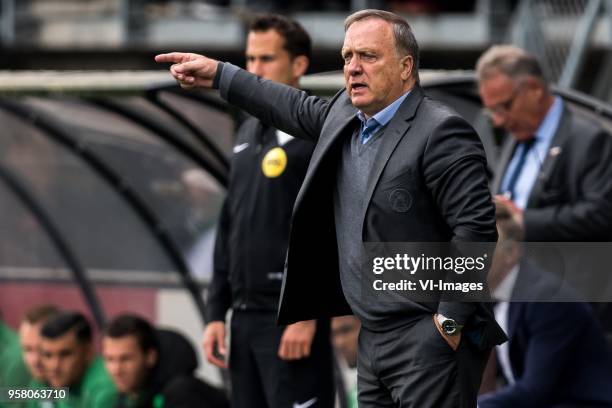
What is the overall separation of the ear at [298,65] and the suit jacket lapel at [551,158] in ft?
3.67

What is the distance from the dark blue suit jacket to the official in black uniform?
2.64ft

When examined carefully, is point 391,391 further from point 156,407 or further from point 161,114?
point 161,114

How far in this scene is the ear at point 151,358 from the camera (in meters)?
→ 6.57

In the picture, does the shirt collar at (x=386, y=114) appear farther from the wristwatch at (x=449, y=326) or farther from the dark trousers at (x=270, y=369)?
the dark trousers at (x=270, y=369)

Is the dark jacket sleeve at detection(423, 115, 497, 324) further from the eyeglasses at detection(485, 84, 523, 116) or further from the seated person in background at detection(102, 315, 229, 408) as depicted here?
the seated person in background at detection(102, 315, 229, 408)

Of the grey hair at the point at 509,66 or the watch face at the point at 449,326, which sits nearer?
the watch face at the point at 449,326

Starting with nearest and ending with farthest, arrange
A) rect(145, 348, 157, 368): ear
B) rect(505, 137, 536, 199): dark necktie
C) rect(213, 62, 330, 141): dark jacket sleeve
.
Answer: rect(213, 62, 330, 141): dark jacket sleeve < rect(505, 137, 536, 199): dark necktie < rect(145, 348, 157, 368): ear

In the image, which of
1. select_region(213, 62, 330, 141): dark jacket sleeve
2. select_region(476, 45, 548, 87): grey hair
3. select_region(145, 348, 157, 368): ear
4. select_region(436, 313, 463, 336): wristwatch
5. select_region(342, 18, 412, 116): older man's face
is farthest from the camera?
select_region(145, 348, 157, 368): ear

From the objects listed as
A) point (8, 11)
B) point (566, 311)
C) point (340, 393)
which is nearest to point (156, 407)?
point (340, 393)

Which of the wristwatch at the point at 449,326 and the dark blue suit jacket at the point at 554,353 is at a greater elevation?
the wristwatch at the point at 449,326

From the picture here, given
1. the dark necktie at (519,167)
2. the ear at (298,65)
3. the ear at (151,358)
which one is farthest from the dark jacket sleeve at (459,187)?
the ear at (151,358)

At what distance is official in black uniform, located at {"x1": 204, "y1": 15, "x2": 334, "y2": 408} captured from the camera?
205 inches

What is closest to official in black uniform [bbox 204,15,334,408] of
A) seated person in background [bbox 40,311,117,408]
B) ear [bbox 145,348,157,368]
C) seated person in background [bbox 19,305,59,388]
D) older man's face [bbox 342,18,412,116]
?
older man's face [bbox 342,18,412,116]

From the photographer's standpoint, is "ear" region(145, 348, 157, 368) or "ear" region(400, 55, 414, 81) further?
"ear" region(145, 348, 157, 368)
